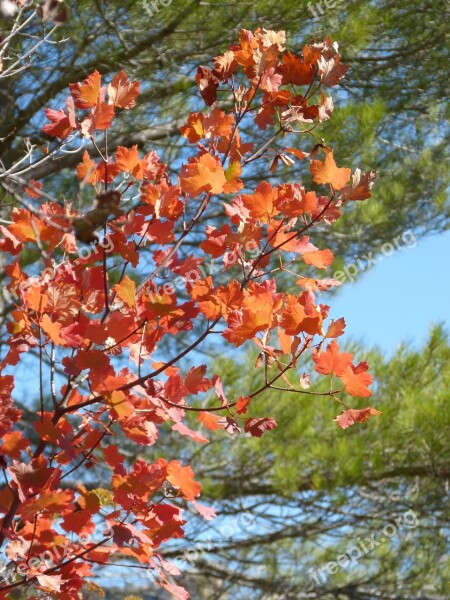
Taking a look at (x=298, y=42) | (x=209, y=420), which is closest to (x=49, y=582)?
(x=209, y=420)

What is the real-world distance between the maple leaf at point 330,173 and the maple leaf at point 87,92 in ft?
0.97

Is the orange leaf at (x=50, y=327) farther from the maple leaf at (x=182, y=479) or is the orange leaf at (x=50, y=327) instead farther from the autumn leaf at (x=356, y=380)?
the autumn leaf at (x=356, y=380)

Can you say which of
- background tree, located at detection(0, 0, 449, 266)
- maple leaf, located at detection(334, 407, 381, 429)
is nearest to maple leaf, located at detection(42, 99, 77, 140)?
maple leaf, located at detection(334, 407, 381, 429)

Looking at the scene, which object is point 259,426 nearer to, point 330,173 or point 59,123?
point 330,173

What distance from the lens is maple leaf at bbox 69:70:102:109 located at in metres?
1.08

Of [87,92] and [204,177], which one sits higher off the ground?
[87,92]

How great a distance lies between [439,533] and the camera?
3773mm

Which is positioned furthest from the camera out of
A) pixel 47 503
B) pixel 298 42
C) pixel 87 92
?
pixel 298 42

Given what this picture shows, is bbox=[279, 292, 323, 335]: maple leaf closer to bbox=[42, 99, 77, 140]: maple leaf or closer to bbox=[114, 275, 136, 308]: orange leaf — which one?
bbox=[114, 275, 136, 308]: orange leaf

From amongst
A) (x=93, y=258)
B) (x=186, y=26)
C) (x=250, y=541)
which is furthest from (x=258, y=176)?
(x=93, y=258)

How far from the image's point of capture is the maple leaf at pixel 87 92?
108 centimetres

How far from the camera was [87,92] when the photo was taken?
1.08 m

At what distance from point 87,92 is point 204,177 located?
21 centimetres

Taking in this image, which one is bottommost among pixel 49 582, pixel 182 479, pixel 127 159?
pixel 49 582
